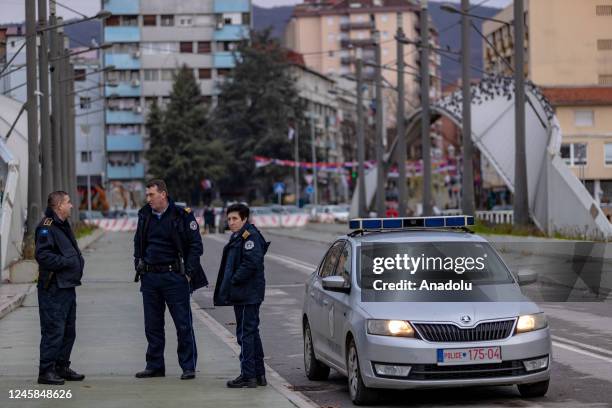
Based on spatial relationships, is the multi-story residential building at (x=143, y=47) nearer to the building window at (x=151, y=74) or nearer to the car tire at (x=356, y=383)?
the building window at (x=151, y=74)

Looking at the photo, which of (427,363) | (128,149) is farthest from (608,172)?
(128,149)

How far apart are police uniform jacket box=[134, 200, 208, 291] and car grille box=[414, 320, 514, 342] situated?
8.68 ft

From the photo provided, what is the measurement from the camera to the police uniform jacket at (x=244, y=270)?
1286cm

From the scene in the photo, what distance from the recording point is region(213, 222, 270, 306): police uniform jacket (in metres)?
12.9

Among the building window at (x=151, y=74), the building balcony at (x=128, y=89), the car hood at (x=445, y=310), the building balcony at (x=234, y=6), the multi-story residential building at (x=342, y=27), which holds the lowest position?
the car hood at (x=445, y=310)

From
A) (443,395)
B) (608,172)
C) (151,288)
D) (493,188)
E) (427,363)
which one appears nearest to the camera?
(427,363)

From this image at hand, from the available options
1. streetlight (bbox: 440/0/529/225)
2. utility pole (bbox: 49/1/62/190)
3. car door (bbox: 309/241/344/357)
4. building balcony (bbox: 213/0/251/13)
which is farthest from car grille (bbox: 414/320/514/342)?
building balcony (bbox: 213/0/251/13)

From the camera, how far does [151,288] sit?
13469 mm

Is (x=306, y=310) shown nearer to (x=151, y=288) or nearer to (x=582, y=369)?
(x=151, y=288)

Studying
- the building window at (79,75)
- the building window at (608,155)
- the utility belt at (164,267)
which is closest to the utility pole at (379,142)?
the building window at (79,75)

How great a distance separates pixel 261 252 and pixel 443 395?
2.05 meters

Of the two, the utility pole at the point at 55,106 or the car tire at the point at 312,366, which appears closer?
the car tire at the point at 312,366

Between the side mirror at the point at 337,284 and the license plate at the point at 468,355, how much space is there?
136 centimetres

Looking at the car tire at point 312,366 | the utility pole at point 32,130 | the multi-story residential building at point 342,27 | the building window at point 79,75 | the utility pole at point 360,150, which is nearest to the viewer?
the car tire at point 312,366
